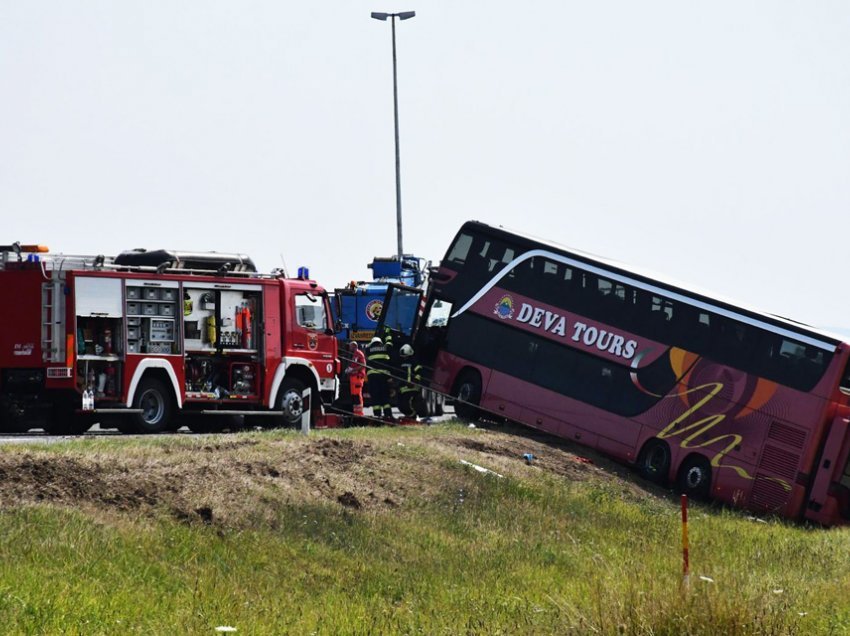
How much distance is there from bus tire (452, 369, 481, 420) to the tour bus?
1.0 inches

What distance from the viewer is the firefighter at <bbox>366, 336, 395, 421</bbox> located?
28734mm

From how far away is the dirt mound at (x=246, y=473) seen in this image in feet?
50.0

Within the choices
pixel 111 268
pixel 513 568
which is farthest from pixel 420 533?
pixel 111 268

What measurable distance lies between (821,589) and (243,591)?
626 cm

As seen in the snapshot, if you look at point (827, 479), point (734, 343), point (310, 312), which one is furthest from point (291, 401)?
point (827, 479)

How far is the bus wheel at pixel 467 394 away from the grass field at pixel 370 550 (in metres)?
4.74

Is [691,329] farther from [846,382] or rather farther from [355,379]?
[355,379]

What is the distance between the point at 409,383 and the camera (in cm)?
2892

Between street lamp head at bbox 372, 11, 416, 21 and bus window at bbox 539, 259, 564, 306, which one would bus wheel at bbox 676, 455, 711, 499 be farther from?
street lamp head at bbox 372, 11, 416, 21

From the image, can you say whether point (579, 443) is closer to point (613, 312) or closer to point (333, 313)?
point (613, 312)

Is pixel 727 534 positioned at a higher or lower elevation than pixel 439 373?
lower

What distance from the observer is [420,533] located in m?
17.5

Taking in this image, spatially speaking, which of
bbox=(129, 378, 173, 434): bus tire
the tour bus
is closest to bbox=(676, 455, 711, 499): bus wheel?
the tour bus

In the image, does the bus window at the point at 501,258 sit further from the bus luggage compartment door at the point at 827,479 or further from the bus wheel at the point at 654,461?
the bus luggage compartment door at the point at 827,479
